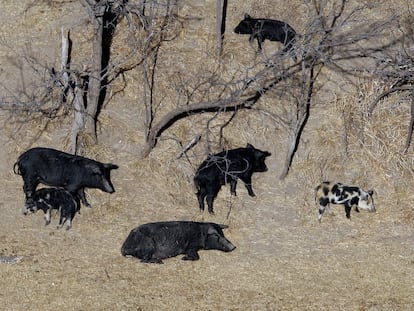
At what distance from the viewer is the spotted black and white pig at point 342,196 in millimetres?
16750

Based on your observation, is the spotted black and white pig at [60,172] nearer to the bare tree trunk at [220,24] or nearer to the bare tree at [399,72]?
the bare tree trunk at [220,24]

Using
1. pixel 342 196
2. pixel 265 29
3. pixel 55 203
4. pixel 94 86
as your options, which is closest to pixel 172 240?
pixel 55 203

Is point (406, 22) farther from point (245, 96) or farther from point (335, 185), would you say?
point (335, 185)

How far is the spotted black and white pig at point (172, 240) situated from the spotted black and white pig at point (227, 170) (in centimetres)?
124

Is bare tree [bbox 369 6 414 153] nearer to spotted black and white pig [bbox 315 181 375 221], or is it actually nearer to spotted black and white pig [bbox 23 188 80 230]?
spotted black and white pig [bbox 315 181 375 221]

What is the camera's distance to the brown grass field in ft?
46.4

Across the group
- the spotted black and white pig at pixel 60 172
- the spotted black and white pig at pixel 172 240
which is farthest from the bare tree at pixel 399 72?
the spotted black and white pig at pixel 60 172

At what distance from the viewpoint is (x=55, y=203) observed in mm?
15758

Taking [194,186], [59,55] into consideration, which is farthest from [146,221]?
[59,55]

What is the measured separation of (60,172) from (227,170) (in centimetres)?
308

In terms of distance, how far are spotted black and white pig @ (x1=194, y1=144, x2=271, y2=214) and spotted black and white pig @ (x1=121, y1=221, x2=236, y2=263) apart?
4.06ft

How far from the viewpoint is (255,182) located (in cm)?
1783

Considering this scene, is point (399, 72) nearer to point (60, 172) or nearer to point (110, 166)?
point (110, 166)

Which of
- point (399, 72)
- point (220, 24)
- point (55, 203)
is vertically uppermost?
point (220, 24)
